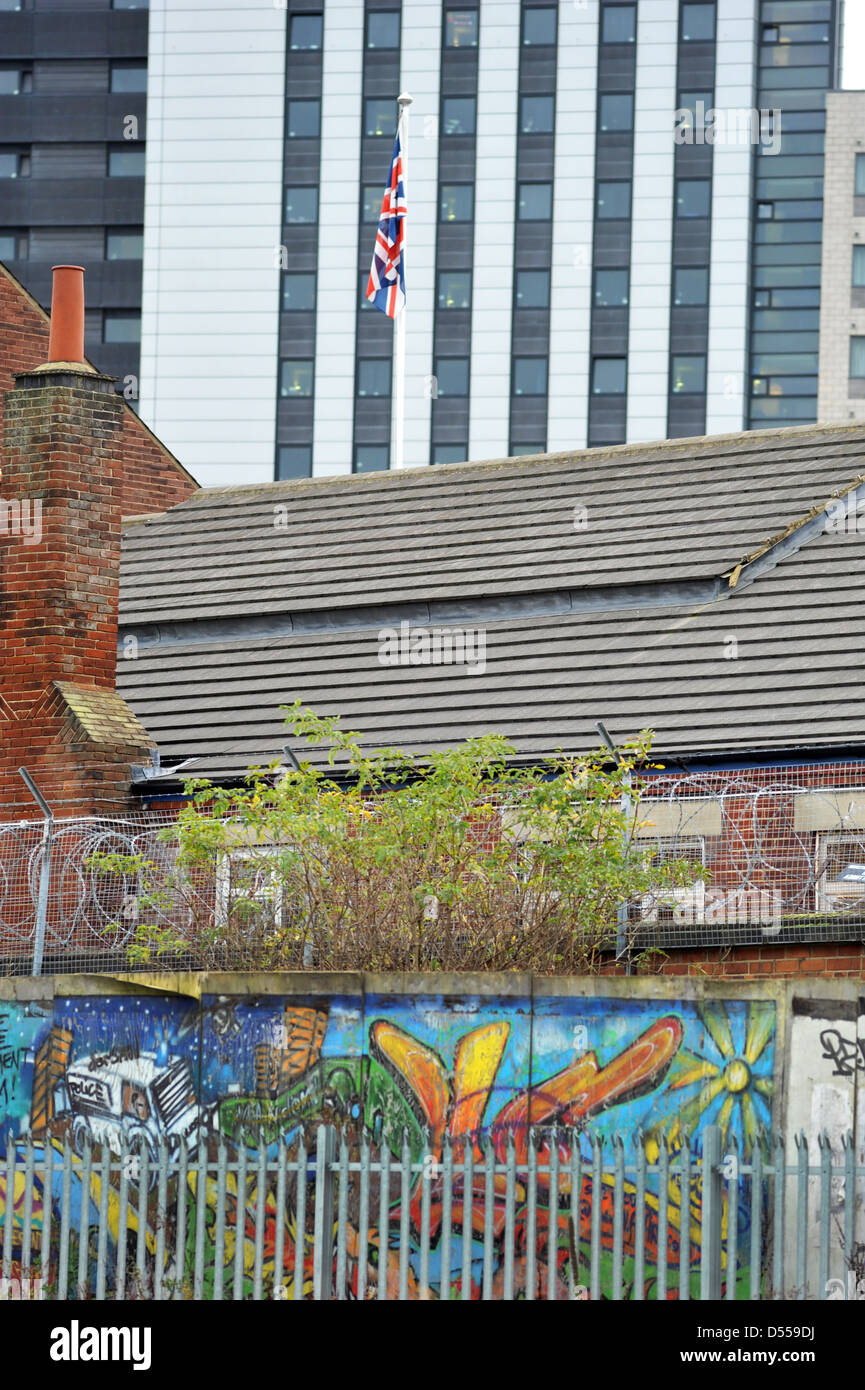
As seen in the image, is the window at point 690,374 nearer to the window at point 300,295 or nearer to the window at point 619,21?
the window at point 619,21

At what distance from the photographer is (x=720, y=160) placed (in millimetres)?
92000

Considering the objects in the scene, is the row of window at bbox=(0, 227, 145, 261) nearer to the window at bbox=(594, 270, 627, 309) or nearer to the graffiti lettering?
the window at bbox=(594, 270, 627, 309)

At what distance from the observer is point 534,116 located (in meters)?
91.6

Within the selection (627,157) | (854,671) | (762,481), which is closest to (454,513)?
(762,481)

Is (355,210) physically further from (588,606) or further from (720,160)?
(588,606)

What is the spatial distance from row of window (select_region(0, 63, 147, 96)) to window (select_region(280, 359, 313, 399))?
15.3 metres

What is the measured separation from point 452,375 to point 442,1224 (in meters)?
79.7

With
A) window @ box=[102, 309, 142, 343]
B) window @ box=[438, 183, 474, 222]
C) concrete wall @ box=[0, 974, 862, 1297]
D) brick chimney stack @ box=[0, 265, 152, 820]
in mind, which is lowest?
concrete wall @ box=[0, 974, 862, 1297]

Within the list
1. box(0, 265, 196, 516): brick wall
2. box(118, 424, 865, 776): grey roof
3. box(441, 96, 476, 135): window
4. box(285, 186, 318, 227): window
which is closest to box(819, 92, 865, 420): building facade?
box(441, 96, 476, 135): window

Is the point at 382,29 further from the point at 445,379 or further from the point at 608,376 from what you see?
the point at 608,376

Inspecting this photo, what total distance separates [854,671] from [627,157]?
7441 centimetres

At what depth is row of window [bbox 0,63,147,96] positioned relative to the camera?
321 ft

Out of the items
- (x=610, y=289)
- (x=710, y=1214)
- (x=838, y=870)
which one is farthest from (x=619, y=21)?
(x=710, y=1214)

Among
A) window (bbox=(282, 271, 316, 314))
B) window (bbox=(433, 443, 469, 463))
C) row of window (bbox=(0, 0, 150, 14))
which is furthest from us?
row of window (bbox=(0, 0, 150, 14))
